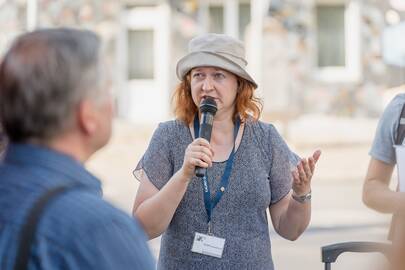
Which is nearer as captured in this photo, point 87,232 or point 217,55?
point 87,232

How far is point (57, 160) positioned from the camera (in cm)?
174

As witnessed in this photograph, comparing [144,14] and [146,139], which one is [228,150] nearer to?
[146,139]

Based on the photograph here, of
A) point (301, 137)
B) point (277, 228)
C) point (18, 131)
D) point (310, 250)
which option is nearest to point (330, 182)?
point (301, 137)

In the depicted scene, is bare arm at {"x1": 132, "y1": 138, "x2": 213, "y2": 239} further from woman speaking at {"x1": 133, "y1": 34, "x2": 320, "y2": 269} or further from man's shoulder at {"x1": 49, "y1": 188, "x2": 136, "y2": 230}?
man's shoulder at {"x1": 49, "y1": 188, "x2": 136, "y2": 230}

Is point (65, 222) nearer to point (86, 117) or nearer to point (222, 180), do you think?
point (86, 117)

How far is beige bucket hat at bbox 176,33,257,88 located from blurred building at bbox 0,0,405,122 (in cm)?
1705

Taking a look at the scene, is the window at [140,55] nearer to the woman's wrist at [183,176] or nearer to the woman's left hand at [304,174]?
the woman's left hand at [304,174]

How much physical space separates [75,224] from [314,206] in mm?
10191

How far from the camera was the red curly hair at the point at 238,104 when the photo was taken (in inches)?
130

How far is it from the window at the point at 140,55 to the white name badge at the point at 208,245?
18141 mm

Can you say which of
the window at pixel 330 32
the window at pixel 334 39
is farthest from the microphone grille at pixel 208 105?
the window at pixel 330 32

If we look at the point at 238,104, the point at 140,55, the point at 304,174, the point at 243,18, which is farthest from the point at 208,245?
the point at 140,55

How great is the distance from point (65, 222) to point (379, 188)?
1.87 m

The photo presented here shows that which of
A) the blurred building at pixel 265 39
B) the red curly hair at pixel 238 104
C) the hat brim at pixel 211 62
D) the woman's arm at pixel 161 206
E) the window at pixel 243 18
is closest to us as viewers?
the woman's arm at pixel 161 206
